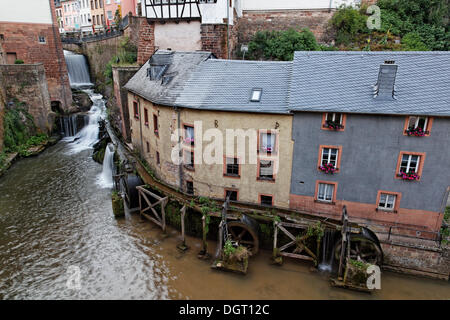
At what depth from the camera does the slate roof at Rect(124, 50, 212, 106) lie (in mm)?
15984

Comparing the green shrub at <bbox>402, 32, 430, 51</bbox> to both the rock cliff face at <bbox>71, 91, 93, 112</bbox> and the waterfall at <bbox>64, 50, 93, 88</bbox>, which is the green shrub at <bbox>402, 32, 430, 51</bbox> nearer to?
the rock cliff face at <bbox>71, 91, 93, 112</bbox>

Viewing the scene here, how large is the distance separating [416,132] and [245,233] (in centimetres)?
789

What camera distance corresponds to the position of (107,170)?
878 inches

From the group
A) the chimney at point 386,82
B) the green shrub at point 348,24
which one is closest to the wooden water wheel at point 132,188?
the chimney at point 386,82

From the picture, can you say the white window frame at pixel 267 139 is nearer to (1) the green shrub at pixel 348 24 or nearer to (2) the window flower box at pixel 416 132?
(2) the window flower box at pixel 416 132

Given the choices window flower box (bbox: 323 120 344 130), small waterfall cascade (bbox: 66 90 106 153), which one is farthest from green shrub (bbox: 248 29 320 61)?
small waterfall cascade (bbox: 66 90 106 153)

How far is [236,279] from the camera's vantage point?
1317 cm

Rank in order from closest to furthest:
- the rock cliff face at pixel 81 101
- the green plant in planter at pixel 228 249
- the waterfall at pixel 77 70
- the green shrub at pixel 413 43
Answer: the green plant in planter at pixel 228 249 < the green shrub at pixel 413 43 < the rock cliff face at pixel 81 101 < the waterfall at pixel 77 70

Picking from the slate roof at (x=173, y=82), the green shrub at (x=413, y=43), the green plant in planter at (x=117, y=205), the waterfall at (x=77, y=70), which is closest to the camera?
the slate roof at (x=173, y=82)

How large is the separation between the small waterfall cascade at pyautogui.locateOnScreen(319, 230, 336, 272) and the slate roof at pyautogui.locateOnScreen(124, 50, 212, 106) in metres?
8.91

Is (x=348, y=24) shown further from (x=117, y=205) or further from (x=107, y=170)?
(x=117, y=205)

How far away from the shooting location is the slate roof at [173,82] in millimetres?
15984

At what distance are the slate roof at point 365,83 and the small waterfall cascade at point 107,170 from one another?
44.4 ft

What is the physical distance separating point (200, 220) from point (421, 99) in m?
10.4
